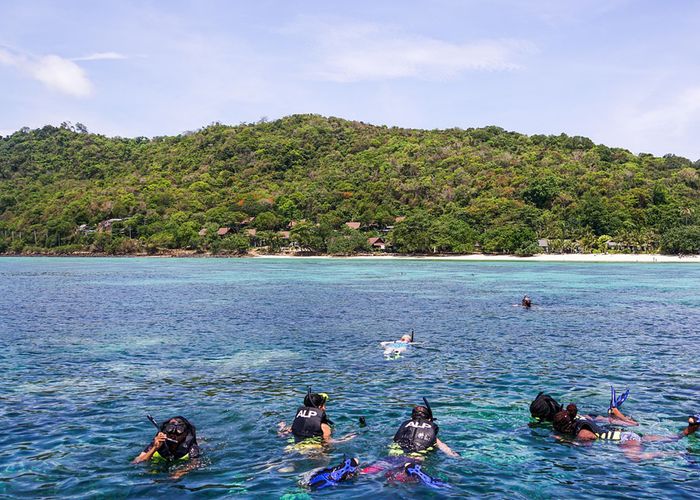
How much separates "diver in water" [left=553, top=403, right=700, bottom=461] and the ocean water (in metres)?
0.32

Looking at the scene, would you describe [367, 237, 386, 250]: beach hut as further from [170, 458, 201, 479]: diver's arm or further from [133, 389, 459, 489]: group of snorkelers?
[170, 458, 201, 479]: diver's arm

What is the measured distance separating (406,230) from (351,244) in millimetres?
15284

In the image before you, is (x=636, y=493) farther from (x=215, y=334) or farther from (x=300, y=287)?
(x=300, y=287)

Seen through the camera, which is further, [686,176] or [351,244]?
[686,176]

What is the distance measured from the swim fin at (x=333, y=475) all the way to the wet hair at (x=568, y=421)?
19.0ft

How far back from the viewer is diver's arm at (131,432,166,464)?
11.8 meters

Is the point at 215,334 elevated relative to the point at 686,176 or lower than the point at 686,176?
lower

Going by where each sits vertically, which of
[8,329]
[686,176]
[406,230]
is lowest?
[8,329]

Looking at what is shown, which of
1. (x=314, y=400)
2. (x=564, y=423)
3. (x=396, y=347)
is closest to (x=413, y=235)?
(x=396, y=347)

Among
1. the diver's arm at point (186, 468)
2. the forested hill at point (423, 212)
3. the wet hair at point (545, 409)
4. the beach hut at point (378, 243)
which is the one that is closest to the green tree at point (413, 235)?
the forested hill at point (423, 212)

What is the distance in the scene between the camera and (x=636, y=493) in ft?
34.7

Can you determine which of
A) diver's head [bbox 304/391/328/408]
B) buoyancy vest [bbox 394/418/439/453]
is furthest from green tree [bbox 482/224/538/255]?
buoyancy vest [bbox 394/418/439/453]

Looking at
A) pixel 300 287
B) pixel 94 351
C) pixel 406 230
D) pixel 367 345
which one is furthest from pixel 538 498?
pixel 406 230

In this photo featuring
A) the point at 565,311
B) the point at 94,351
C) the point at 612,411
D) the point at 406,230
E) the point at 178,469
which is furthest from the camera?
the point at 406,230
